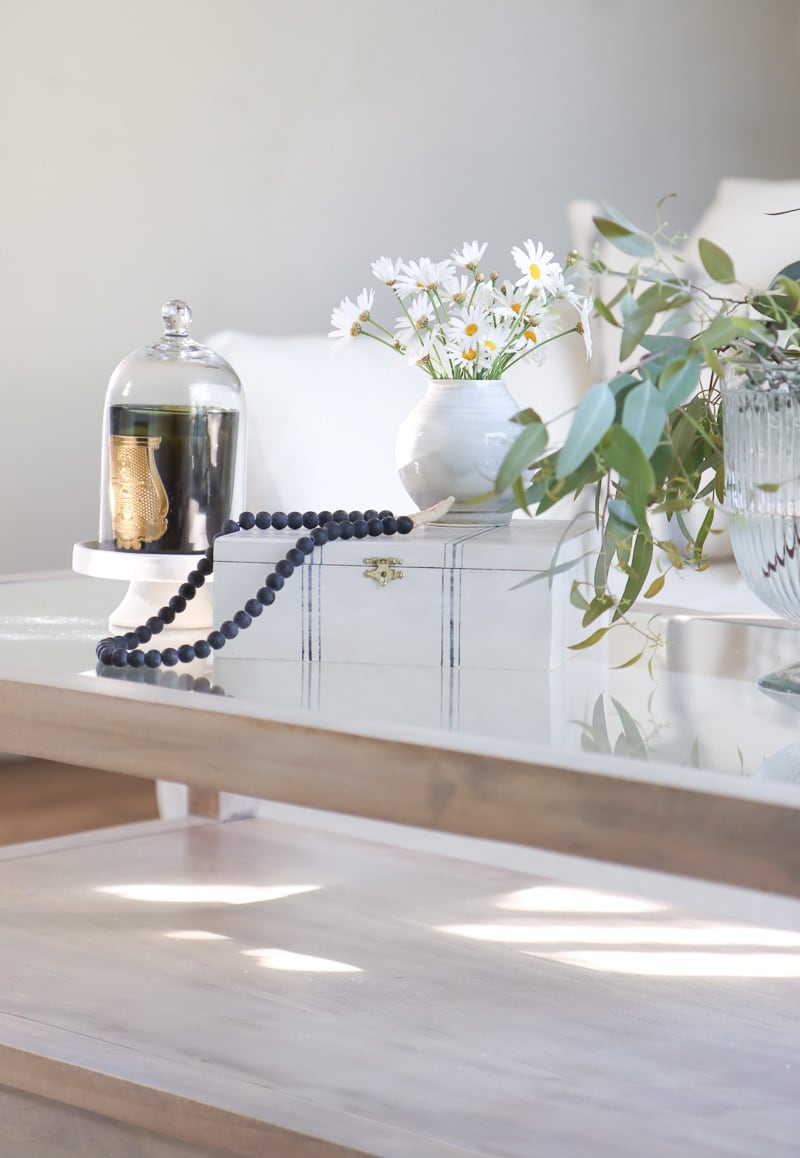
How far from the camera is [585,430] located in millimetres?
652

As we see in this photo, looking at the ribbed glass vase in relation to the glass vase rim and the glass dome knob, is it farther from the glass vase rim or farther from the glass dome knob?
the glass dome knob

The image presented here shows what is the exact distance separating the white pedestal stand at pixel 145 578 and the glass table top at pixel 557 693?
0.09 ft

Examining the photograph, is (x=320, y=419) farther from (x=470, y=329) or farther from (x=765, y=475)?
(x=765, y=475)

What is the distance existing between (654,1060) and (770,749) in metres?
0.38

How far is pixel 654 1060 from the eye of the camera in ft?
3.28

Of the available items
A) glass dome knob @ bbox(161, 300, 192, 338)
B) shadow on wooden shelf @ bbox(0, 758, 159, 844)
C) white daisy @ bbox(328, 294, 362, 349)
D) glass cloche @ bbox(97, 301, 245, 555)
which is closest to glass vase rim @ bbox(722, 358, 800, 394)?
→ white daisy @ bbox(328, 294, 362, 349)

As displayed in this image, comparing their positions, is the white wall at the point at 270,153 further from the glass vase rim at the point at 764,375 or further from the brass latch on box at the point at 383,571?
the glass vase rim at the point at 764,375

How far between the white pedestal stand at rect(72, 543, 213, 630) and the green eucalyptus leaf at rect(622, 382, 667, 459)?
0.49 metres

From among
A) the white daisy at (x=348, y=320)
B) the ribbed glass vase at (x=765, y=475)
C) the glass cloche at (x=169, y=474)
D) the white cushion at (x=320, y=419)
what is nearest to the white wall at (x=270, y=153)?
the white cushion at (x=320, y=419)

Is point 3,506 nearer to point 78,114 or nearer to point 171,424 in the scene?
A: point 78,114

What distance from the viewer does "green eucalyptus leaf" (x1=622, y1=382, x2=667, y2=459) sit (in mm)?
674

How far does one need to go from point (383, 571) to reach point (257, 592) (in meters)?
0.09

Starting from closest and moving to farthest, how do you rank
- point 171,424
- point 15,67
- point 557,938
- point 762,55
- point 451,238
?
1. point 171,424
2. point 557,938
3. point 15,67
4. point 451,238
5. point 762,55

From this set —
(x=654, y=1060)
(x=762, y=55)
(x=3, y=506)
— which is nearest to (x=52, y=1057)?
(x=654, y=1060)
